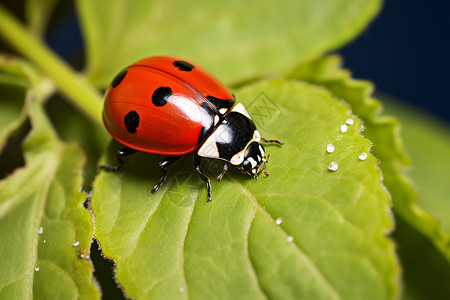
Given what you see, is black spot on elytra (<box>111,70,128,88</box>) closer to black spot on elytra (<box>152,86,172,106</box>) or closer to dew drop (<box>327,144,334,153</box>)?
black spot on elytra (<box>152,86,172,106</box>)

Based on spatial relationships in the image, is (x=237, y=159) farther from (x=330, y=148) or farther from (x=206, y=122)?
(x=330, y=148)

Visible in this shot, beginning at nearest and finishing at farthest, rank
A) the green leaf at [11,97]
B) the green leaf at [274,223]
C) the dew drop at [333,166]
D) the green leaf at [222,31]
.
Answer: the green leaf at [274,223]
the dew drop at [333,166]
the green leaf at [11,97]
the green leaf at [222,31]

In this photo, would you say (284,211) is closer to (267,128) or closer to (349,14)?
(267,128)

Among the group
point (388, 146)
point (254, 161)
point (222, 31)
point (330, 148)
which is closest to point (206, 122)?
point (254, 161)

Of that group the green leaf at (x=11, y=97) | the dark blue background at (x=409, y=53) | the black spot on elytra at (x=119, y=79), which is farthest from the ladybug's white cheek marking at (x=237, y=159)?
the dark blue background at (x=409, y=53)

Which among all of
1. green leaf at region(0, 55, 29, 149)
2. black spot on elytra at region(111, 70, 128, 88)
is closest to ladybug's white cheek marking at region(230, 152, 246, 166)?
black spot on elytra at region(111, 70, 128, 88)

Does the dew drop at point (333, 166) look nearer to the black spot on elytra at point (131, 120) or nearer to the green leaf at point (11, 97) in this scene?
the black spot on elytra at point (131, 120)
